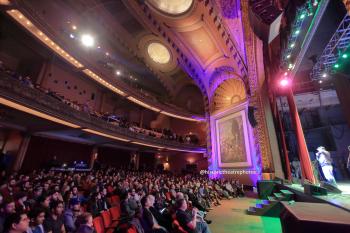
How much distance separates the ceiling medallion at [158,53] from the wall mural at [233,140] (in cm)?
754

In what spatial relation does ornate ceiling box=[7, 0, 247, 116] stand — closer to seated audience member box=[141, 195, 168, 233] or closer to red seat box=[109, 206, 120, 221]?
red seat box=[109, 206, 120, 221]

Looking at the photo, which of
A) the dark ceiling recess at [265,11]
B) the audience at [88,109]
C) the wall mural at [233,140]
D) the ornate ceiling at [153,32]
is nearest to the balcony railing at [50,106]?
the audience at [88,109]

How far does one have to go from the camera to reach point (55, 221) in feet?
9.25

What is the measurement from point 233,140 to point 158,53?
9949 millimetres

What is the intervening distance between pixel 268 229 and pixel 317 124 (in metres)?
11.4

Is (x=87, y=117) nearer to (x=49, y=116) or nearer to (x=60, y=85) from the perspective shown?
(x=49, y=116)

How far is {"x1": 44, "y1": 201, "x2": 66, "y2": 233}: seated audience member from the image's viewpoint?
2.72 m

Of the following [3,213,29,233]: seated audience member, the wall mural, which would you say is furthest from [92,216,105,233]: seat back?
the wall mural

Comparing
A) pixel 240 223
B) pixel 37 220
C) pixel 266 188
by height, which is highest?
pixel 266 188

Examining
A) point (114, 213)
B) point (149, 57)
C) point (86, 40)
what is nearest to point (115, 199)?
point (114, 213)

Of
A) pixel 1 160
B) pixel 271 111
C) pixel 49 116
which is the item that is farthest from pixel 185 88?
pixel 1 160

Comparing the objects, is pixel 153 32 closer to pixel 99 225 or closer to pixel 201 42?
pixel 201 42

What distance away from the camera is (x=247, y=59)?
10117 mm

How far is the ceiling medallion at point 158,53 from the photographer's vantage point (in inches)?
594
